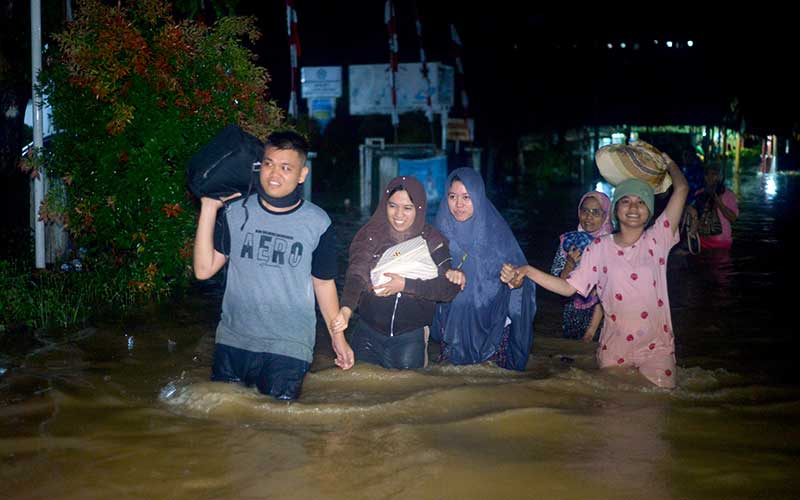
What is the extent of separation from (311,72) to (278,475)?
20.0 metres

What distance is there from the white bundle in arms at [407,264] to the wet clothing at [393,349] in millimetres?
570

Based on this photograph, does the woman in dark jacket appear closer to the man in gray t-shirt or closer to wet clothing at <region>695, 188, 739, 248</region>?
the man in gray t-shirt

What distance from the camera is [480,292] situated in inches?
262

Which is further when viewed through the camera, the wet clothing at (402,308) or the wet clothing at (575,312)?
the wet clothing at (575,312)

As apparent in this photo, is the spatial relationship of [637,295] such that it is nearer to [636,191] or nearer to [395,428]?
[636,191]

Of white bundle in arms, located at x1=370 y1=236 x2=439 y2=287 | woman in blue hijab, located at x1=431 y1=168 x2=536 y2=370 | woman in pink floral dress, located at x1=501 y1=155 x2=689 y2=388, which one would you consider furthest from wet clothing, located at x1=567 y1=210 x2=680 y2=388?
white bundle in arms, located at x1=370 y1=236 x2=439 y2=287

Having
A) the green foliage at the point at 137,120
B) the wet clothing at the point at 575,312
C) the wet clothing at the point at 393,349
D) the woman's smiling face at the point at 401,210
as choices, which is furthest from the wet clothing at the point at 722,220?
the woman's smiling face at the point at 401,210

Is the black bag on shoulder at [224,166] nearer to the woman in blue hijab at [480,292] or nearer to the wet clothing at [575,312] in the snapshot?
the woman in blue hijab at [480,292]

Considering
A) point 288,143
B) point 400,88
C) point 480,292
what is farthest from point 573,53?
point 288,143

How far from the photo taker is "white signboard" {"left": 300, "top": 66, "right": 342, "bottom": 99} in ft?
77.5

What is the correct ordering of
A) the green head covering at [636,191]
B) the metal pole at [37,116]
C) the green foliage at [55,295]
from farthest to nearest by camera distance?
1. the metal pole at [37,116]
2. the green foliage at [55,295]
3. the green head covering at [636,191]

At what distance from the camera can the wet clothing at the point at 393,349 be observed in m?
6.55

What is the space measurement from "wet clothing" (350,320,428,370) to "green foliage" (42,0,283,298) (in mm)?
3124

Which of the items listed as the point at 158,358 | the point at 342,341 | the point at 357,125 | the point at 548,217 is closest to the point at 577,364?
the point at 342,341
